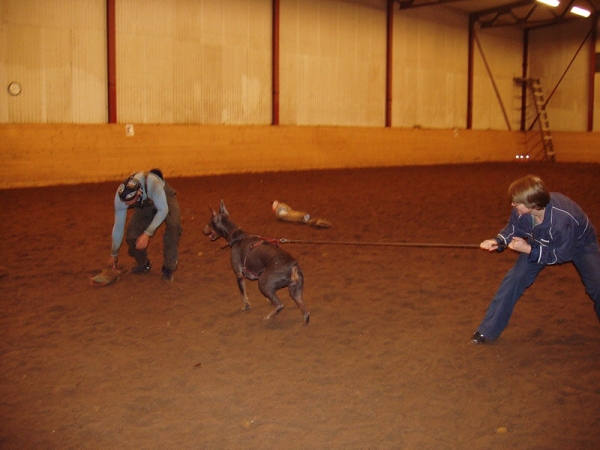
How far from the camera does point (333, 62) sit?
21.9 metres

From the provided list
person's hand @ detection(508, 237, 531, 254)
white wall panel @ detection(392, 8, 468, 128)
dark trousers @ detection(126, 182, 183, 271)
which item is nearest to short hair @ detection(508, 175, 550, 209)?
person's hand @ detection(508, 237, 531, 254)

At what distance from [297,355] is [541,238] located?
2.07 m

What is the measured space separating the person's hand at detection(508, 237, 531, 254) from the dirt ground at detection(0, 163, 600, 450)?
888 mm

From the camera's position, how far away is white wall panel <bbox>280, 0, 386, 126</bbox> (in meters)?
20.5

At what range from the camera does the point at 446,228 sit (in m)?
10.5

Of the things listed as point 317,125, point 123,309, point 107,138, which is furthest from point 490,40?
point 123,309

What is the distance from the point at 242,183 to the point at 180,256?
290 inches

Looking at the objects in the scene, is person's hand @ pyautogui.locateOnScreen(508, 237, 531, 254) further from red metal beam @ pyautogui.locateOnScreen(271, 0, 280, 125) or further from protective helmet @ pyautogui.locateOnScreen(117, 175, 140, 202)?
red metal beam @ pyautogui.locateOnScreen(271, 0, 280, 125)

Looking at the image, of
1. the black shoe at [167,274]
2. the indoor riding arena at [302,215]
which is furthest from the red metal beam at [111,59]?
the black shoe at [167,274]

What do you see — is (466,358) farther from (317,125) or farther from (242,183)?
(317,125)

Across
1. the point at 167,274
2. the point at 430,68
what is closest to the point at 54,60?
the point at 167,274

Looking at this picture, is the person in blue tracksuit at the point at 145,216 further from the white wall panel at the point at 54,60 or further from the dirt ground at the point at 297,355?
the white wall panel at the point at 54,60

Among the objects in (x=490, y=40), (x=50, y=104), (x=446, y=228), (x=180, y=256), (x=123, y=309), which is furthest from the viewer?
(x=490, y=40)

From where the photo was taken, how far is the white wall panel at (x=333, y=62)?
67.4 feet
